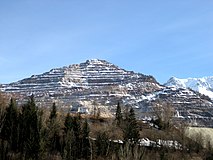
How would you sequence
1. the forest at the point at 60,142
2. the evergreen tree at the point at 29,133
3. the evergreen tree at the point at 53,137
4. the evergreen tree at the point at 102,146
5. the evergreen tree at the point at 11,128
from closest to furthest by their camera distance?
the evergreen tree at the point at 29,133, the forest at the point at 60,142, the evergreen tree at the point at 11,128, the evergreen tree at the point at 102,146, the evergreen tree at the point at 53,137

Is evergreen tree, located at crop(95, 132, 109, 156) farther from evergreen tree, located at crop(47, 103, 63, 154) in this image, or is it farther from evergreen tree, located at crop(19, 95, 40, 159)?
evergreen tree, located at crop(19, 95, 40, 159)

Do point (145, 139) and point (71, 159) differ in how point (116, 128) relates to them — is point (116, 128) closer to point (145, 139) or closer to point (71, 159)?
point (145, 139)

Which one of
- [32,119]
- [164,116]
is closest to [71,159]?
[32,119]

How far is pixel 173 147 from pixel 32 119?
134 ft

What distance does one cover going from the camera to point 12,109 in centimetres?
8625

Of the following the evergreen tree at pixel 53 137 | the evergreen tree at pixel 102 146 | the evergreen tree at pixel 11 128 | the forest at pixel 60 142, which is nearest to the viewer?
the forest at pixel 60 142

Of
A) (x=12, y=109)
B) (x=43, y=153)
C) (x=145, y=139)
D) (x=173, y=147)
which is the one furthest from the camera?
(x=145, y=139)

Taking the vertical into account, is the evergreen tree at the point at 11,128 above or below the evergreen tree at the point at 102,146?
above

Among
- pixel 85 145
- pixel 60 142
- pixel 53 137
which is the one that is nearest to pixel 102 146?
pixel 85 145

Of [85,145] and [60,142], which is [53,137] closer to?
[60,142]

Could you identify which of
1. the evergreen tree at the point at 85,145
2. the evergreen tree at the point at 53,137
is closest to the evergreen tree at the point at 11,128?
the evergreen tree at the point at 53,137

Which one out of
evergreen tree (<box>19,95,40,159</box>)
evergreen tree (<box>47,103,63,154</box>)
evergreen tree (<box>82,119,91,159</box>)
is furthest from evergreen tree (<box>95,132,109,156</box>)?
evergreen tree (<box>19,95,40,159</box>)

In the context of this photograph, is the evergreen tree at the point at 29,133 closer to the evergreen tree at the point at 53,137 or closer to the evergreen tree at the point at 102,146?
the evergreen tree at the point at 53,137

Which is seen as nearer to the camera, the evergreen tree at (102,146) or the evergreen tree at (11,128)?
the evergreen tree at (11,128)
